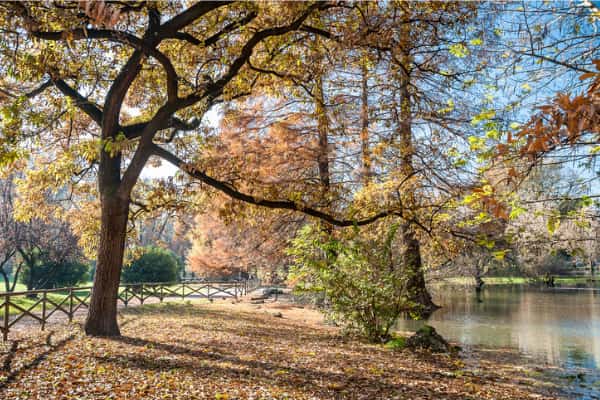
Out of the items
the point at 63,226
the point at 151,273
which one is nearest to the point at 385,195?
the point at 63,226

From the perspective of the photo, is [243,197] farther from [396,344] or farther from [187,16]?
[396,344]

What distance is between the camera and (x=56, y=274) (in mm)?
23953

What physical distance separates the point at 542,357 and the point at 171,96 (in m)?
9.71

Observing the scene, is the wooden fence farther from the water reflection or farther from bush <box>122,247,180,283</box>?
the water reflection

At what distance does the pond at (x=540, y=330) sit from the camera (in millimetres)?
8828

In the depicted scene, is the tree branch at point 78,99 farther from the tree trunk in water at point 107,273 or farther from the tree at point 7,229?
the tree at point 7,229

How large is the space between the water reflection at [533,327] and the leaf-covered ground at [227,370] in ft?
8.90

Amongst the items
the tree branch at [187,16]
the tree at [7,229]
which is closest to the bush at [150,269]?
the tree at [7,229]

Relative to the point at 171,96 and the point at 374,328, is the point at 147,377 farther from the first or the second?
the point at 374,328

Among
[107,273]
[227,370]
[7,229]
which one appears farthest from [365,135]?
[7,229]

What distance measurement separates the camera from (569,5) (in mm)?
4777

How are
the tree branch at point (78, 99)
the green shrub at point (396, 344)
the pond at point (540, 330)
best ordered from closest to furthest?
1. the pond at point (540, 330)
2. the tree branch at point (78, 99)
3. the green shrub at point (396, 344)

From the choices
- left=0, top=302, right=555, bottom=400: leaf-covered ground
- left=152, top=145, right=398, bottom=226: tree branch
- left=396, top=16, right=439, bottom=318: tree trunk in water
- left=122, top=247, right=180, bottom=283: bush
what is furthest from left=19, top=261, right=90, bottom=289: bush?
left=396, top=16, right=439, bottom=318: tree trunk in water

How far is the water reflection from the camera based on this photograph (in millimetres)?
10203
